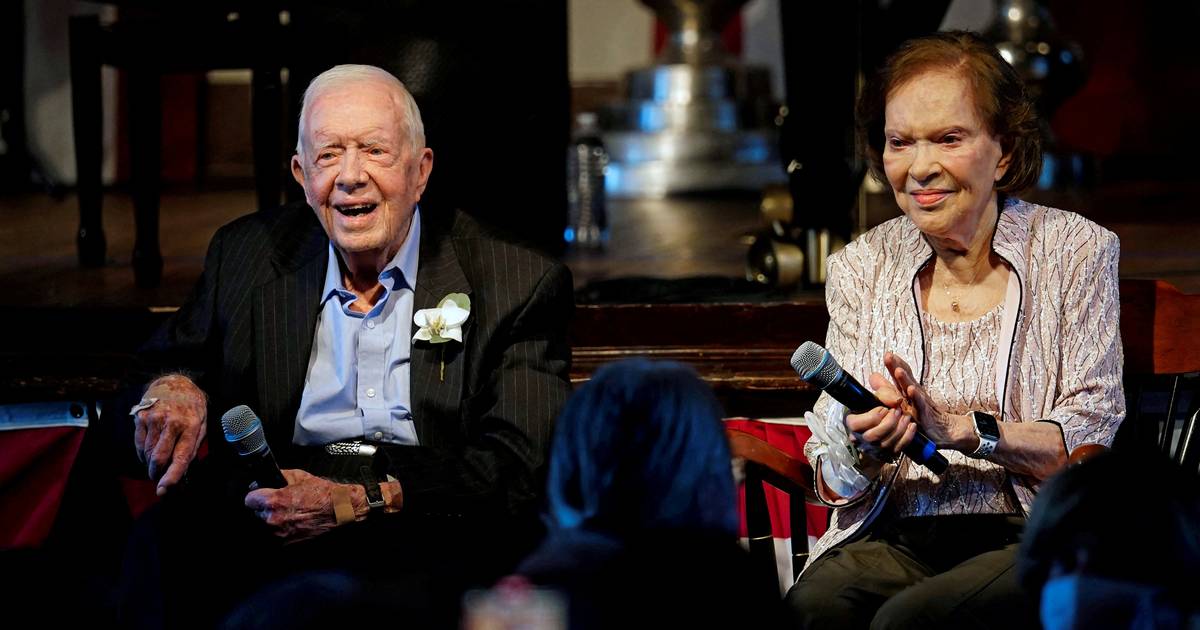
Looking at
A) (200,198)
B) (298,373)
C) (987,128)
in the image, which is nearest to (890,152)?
(987,128)

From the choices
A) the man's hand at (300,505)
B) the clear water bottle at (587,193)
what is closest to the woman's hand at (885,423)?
the man's hand at (300,505)

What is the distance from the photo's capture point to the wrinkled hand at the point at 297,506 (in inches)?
88.2

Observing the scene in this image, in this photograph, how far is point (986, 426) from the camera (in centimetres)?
222

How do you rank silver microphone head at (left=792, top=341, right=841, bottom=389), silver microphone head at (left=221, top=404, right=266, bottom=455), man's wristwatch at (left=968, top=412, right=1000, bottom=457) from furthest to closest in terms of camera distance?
man's wristwatch at (left=968, top=412, right=1000, bottom=457) → silver microphone head at (left=221, top=404, right=266, bottom=455) → silver microphone head at (left=792, top=341, right=841, bottom=389)

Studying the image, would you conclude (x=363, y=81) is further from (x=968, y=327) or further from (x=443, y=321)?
(x=968, y=327)

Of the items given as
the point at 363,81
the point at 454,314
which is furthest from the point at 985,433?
the point at 363,81

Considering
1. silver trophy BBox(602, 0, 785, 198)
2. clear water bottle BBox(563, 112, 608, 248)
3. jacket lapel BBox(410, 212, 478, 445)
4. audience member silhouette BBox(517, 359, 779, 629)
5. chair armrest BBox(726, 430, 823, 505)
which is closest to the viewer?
audience member silhouette BBox(517, 359, 779, 629)

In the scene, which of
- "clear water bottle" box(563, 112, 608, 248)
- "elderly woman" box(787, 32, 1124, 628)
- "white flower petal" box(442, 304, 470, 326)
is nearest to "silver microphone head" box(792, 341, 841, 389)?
"elderly woman" box(787, 32, 1124, 628)

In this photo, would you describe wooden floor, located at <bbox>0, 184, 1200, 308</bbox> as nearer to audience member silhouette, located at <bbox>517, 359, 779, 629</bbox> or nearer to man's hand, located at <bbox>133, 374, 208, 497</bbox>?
man's hand, located at <bbox>133, 374, 208, 497</bbox>

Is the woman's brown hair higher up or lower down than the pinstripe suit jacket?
higher up

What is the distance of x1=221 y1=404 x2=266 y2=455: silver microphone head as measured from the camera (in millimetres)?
2115

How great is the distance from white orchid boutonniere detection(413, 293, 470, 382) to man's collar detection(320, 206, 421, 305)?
0.08m

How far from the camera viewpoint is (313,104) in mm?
2473

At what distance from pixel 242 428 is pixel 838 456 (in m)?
0.90
